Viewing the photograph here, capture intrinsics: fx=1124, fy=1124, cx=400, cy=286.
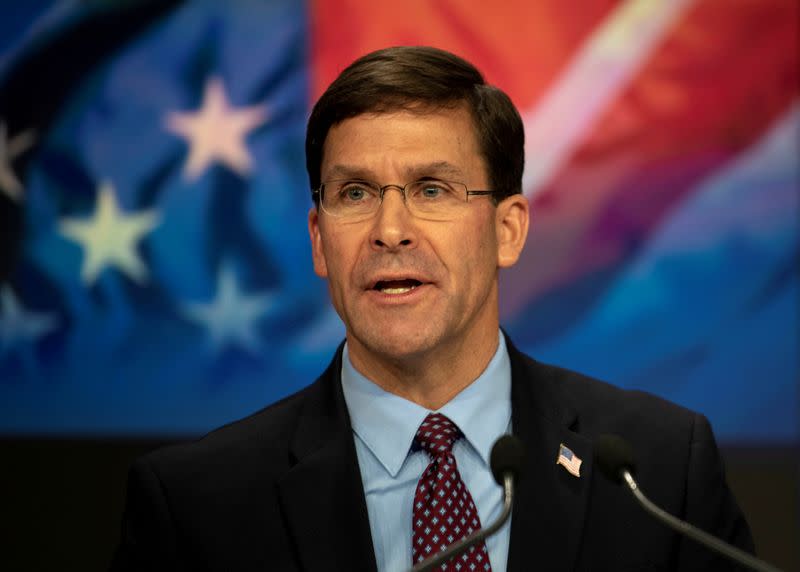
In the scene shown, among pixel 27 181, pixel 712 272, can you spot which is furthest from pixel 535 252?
pixel 27 181

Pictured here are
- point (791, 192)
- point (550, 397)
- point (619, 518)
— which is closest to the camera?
point (619, 518)

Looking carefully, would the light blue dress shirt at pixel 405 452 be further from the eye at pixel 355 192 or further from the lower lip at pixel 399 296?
the eye at pixel 355 192

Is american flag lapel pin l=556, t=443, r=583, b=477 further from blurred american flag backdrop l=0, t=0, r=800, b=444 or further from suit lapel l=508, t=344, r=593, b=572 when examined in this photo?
blurred american flag backdrop l=0, t=0, r=800, b=444

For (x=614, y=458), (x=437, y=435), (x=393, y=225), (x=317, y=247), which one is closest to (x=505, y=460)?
(x=614, y=458)

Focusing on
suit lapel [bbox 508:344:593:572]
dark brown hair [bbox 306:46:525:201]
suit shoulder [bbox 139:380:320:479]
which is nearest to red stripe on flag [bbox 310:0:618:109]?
dark brown hair [bbox 306:46:525:201]

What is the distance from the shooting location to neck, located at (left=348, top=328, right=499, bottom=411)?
224 cm

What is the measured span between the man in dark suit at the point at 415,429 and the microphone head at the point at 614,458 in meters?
0.42

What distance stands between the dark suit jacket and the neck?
3.9 inches

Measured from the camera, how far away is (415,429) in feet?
7.21

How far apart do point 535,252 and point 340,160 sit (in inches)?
49.2

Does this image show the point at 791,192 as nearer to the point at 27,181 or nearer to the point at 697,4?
the point at 697,4

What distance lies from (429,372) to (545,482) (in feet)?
1.03

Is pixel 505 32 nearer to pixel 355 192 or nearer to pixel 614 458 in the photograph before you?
pixel 355 192

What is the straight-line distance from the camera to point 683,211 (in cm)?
334
